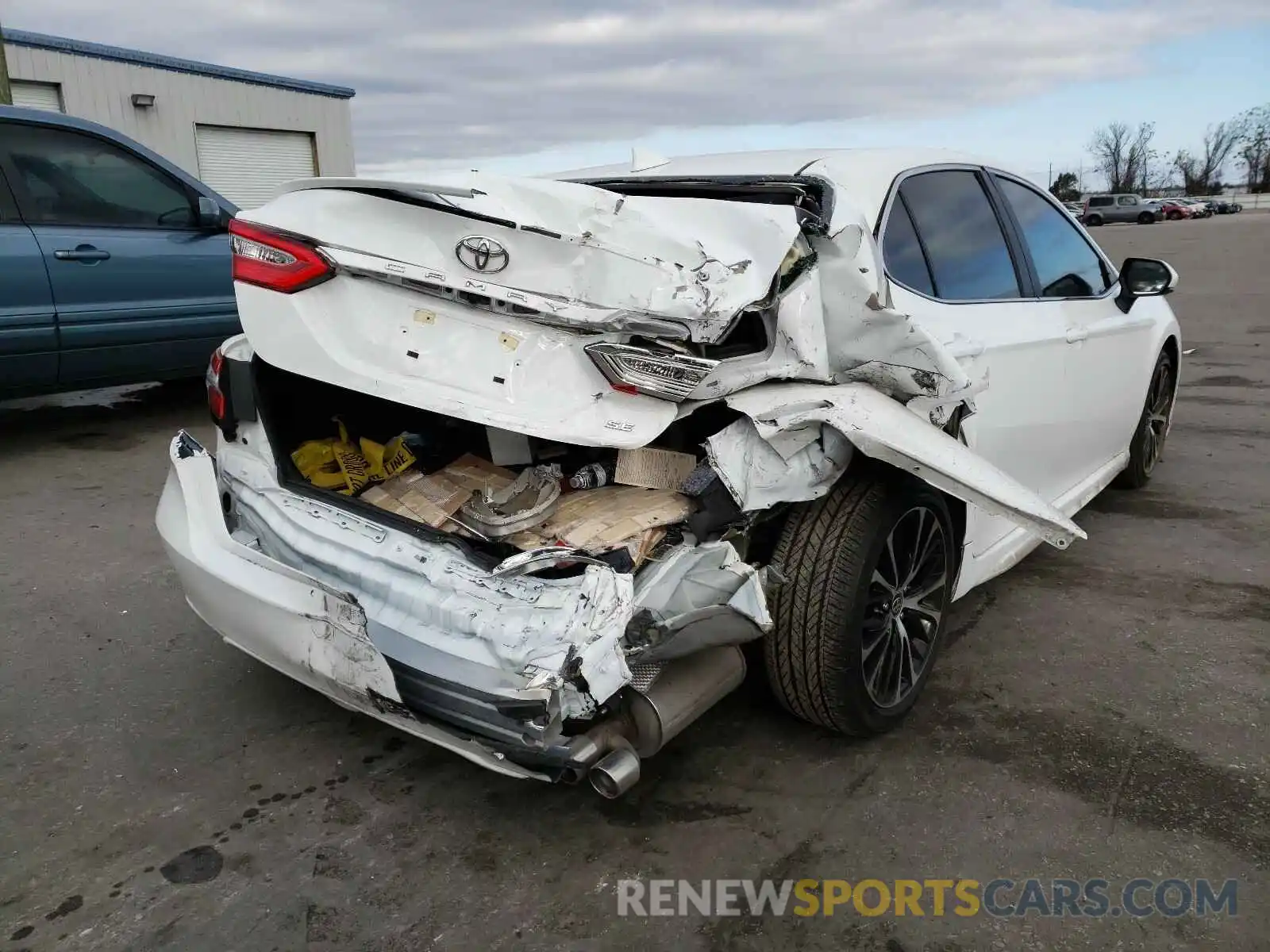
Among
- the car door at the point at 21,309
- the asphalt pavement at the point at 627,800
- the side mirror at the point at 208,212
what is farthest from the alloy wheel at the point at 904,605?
the side mirror at the point at 208,212

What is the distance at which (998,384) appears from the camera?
306 cm

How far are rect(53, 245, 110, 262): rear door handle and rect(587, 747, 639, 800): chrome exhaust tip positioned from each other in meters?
4.73

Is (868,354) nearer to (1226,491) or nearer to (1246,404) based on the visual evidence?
(1226,491)

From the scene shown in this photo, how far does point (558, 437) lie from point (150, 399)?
19.8 feet

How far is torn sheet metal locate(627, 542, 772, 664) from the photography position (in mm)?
2053

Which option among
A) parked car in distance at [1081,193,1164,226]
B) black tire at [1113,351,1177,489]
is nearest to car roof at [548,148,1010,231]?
black tire at [1113,351,1177,489]

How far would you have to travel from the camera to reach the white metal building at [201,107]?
13500 millimetres

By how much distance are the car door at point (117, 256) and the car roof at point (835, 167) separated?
3366mm

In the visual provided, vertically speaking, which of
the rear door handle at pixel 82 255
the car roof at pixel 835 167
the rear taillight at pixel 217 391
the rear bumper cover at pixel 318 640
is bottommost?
the rear bumper cover at pixel 318 640

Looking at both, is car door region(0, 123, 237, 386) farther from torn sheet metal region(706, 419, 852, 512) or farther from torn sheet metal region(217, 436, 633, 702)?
torn sheet metal region(706, 419, 852, 512)

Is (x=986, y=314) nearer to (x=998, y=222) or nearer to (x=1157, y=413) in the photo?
(x=998, y=222)

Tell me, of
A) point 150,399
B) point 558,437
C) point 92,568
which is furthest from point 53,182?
point 558,437

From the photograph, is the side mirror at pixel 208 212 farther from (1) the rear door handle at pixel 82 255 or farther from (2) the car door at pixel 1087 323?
(2) the car door at pixel 1087 323

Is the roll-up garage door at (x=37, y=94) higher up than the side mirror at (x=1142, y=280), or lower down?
higher up
